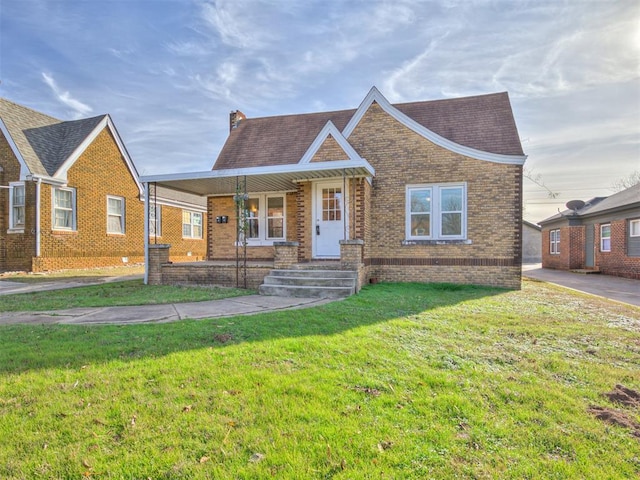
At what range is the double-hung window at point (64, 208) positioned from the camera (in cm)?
1491

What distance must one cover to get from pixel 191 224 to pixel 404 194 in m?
15.7

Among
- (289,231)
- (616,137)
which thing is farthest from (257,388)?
(616,137)

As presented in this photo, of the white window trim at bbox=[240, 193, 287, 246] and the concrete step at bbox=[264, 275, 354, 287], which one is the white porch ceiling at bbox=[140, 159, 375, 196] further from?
the concrete step at bbox=[264, 275, 354, 287]

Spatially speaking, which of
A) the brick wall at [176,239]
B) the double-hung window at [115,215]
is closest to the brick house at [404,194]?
the double-hung window at [115,215]

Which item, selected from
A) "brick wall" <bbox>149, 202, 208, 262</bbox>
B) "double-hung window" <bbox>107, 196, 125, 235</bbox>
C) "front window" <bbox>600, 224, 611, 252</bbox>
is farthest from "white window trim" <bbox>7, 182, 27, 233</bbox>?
"front window" <bbox>600, 224, 611, 252</bbox>

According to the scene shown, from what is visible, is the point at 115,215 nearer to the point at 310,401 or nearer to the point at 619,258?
the point at 310,401

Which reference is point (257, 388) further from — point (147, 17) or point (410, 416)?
point (147, 17)

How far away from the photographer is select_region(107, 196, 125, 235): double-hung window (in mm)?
17375

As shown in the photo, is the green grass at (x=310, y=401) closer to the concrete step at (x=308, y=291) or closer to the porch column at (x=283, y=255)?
the concrete step at (x=308, y=291)

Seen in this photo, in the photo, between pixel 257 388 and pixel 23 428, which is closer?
pixel 23 428

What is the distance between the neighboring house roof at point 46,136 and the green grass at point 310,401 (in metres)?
12.8

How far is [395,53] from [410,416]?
11764mm

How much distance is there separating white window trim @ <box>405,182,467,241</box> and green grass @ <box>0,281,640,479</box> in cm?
577

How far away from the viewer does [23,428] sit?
8.17 ft
